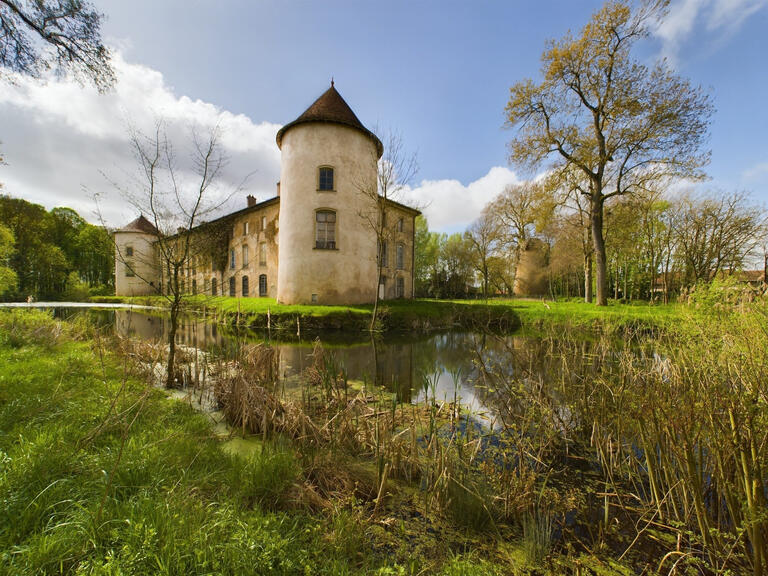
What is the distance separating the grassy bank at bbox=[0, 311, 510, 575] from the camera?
5.49 ft

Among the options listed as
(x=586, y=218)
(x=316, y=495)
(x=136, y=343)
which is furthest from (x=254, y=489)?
(x=586, y=218)

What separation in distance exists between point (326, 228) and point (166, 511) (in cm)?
1886

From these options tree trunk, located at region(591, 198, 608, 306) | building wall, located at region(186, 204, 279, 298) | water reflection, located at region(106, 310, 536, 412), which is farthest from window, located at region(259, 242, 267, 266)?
tree trunk, located at region(591, 198, 608, 306)

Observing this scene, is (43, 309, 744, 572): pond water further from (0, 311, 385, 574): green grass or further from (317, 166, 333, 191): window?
(317, 166, 333, 191): window

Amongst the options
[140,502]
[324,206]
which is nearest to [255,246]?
[324,206]

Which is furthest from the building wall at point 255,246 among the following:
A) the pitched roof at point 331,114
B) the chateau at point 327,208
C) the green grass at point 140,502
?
the green grass at point 140,502

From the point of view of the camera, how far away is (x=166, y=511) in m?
1.97

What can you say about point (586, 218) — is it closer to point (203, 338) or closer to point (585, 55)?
point (585, 55)

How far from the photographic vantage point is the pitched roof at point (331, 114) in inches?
759

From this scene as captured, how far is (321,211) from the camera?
785 inches

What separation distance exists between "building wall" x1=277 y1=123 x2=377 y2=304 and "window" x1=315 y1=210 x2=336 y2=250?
32 centimetres

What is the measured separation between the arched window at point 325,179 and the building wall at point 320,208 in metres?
0.27

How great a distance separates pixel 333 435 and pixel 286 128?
21214mm

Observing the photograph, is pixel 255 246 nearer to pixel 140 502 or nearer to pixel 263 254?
pixel 263 254
